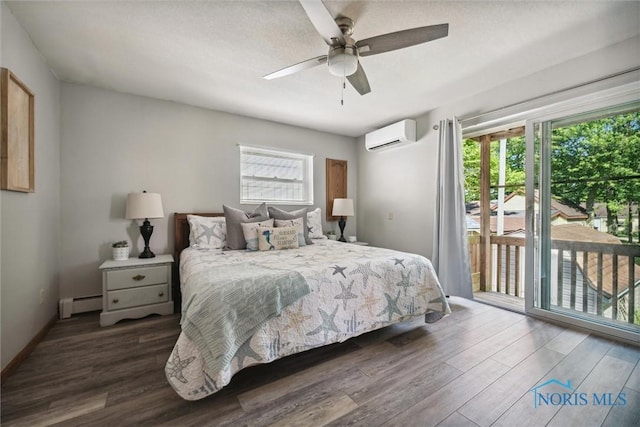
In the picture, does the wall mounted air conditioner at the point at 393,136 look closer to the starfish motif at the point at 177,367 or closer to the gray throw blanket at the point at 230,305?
the gray throw blanket at the point at 230,305

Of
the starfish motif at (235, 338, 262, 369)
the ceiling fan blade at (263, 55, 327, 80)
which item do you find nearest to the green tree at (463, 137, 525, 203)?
the ceiling fan blade at (263, 55, 327, 80)

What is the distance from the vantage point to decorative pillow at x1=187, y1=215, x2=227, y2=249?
288 centimetres

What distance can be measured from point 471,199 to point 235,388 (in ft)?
13.0

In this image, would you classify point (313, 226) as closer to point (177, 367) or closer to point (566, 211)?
point (177, 367)

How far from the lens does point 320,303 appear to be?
1783 mm

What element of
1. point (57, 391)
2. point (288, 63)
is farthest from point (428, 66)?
point (57, 391)

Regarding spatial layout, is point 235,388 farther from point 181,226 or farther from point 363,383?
point 181,226

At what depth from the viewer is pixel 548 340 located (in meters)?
2.13

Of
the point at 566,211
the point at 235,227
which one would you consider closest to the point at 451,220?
the point at 566,211

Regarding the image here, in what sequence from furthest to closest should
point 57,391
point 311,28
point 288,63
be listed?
1. point 288,63
2. point 311,28
3. point 57,391

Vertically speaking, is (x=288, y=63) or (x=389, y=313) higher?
(x=288, y=63)

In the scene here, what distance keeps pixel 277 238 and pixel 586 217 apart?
117 inches

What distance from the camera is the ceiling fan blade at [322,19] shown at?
1338 mm

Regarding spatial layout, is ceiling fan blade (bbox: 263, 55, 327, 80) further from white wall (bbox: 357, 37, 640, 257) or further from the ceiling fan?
white wall (bbox: 357, 37, 640, 257)
